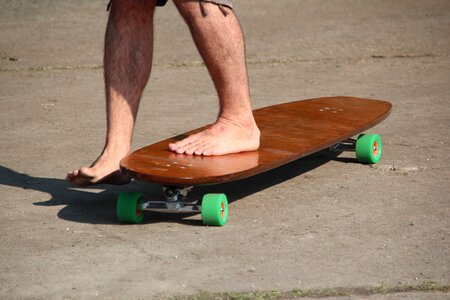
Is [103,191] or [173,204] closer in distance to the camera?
[173,204]

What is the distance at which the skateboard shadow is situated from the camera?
429 centimetres

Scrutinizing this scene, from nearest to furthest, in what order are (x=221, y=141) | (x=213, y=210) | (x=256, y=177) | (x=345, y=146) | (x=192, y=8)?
(x=213, y=210)
(x=192, y=8)
(x=221, y=141)
(x=256, y=177)
(x=345, y=146)

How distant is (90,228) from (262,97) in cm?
251

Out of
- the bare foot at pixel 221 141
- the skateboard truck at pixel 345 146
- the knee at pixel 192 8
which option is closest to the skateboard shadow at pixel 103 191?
the skateboard truck at pixel 345 146

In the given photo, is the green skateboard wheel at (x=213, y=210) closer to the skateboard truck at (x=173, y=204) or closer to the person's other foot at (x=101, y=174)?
the skateboard truck at (x=173, y=204)

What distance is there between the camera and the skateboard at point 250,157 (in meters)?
4.04

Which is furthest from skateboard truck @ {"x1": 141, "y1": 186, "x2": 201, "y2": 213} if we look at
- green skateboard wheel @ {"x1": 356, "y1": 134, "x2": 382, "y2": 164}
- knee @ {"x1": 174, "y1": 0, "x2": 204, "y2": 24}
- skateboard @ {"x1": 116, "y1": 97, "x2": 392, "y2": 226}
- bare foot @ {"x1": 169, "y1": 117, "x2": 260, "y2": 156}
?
green skateboard wheel @ {"x1": 356, "y1": 134, "x2": 382, "y2": 164}

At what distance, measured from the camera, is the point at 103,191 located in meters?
4.71

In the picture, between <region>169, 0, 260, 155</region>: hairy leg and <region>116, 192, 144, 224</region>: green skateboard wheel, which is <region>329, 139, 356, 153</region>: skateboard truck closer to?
<region>169, 0, 260, 155</region>: hairy leg

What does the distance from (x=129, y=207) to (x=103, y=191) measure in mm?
621

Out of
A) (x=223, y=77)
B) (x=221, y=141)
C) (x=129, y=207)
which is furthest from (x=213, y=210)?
(x=223, y=77)

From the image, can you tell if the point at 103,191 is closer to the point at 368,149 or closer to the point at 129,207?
the point at 129,207

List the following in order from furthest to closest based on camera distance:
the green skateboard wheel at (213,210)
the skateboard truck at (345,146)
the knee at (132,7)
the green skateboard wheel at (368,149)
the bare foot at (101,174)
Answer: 1. the skateboard truck at (345,146)
2. the green skateboard wheel at (368,149)
3. the knee at (132,7)
4. the bare foot at (101,174)
5. the green skateboard wheel at (213,210)

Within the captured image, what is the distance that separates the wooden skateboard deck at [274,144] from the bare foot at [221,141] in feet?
0.09
